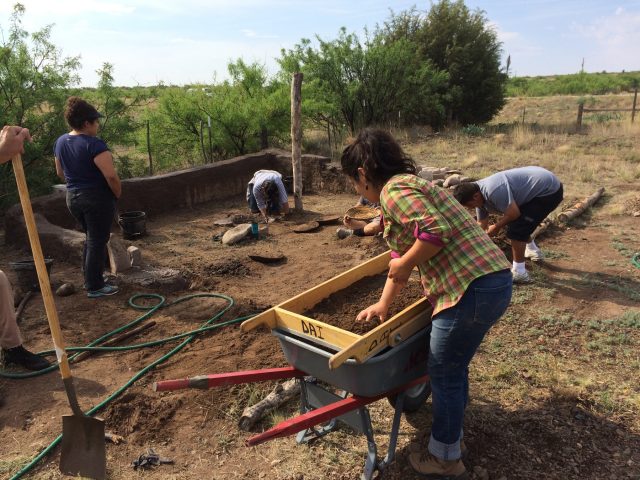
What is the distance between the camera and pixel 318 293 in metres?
2.82

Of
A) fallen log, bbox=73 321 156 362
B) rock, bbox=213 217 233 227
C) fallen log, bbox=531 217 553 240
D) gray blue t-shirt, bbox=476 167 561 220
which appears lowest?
fallen log, bbox=73 321 156 362

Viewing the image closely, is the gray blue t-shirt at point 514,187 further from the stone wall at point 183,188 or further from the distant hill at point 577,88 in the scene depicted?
the distant hill at point 577,88

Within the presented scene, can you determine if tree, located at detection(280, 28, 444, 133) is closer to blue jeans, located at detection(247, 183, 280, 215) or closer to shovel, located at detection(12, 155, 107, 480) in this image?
blue jeans, located at detection(247, 183, 280, 215)

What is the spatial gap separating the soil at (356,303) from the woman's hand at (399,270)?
397 mm

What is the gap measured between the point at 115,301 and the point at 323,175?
578 centimetres

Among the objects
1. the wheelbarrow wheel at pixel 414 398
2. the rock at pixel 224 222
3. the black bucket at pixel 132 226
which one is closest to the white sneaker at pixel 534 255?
the wheelbarrow wheel at pixel 414 398

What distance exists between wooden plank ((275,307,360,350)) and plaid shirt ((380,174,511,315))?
0.43m

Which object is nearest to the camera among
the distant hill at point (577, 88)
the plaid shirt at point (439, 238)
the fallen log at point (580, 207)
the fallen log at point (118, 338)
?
the plaid shirt at point (439, 238)

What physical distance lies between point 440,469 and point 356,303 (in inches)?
37.5

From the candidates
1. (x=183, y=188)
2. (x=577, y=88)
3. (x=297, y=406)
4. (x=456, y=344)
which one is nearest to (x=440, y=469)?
(x=456, y=344)

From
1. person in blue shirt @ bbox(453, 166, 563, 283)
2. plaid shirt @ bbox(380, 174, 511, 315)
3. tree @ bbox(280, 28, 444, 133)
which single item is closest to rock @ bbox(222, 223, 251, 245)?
person in blue shirt @ bbox(453, 166, 563, 283)

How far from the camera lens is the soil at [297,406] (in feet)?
8.71

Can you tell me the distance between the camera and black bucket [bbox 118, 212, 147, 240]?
22.6 ft

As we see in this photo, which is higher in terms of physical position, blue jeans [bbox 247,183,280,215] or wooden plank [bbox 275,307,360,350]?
wooden plank [bbox 275,307,360,350]
